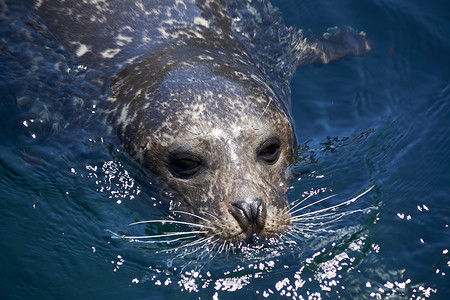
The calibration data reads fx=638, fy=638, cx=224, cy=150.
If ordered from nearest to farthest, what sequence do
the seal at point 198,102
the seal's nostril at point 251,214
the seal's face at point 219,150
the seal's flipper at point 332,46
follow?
the seal's nostril at point 251,214 → the seal's face at point 219,150 → the seal at point 198,102 → the seal's flipper at point 332,46

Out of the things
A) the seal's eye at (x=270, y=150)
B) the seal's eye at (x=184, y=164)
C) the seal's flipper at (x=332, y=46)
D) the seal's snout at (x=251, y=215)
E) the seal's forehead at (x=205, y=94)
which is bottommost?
the seal's snout at (x=251, y=215)

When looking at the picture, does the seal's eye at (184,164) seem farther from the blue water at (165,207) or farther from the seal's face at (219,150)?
the blue water at (165,207)

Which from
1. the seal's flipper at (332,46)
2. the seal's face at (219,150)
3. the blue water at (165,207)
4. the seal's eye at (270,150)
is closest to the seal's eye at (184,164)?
the seal's face at (219,150)

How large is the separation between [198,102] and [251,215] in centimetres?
102

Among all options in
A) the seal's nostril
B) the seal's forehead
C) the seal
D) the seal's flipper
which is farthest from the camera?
the seal's flipper

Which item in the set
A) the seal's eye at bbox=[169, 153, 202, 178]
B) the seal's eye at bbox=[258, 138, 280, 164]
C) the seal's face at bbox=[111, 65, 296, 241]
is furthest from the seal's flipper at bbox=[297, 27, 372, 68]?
the seal's eye at bbox=[169, 153, 202, 178]

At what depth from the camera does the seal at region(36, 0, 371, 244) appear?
462 cm

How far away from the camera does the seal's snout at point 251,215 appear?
436 centimetres

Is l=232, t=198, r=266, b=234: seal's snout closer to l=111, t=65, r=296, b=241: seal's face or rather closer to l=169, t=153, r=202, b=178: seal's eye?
l=111, t=65, r=296, b=241: seal's face

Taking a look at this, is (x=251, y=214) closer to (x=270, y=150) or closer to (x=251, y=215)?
(x=251, y=215)

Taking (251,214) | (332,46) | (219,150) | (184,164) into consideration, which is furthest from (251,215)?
(332,46)

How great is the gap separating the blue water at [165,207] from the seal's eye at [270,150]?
538 mm

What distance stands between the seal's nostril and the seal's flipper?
9.23ft

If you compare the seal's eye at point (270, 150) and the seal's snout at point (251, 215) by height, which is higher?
the seal's eye at point (270, 150)
